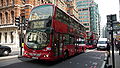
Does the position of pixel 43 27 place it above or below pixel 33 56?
above

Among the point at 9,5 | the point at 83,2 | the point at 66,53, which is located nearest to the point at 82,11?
the point at 83,2

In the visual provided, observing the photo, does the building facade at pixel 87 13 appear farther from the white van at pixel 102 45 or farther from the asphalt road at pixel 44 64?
the asphalt road at pixel 44 64

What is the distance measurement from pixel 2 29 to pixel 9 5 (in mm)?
5818

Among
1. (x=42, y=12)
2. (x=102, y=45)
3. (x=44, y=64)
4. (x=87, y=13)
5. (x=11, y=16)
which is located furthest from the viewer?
(x=87, y=13)

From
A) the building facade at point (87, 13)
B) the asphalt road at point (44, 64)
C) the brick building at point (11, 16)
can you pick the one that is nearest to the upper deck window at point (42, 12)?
the asphalt road at point (44, 64)

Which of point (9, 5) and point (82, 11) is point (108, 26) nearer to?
point (9, 5)

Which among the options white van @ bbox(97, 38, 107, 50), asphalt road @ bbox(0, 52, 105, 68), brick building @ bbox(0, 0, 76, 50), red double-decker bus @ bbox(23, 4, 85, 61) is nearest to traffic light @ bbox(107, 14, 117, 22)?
red double-decker bus @ bbox(23, 4, 85, 61)

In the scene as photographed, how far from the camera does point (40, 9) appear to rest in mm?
10227

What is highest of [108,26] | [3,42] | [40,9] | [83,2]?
[83,2]

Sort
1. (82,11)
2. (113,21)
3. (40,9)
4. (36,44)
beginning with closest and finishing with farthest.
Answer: (113,21), (36,44), (40,9), (82,11)

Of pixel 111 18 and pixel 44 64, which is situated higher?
pixel 111 18

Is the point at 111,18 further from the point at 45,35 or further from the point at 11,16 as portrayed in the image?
the point at 11,16

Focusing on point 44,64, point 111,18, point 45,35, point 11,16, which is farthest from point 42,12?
point 11,16

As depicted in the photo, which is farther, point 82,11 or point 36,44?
point 82,11
